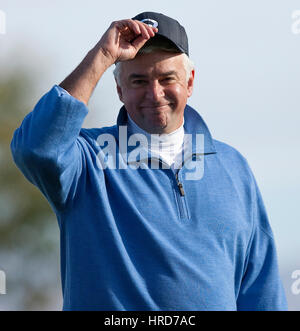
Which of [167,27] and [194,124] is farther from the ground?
[167,27]

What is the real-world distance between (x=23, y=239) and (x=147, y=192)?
8.63 meters

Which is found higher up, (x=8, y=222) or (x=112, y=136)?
(x=112, y=136)

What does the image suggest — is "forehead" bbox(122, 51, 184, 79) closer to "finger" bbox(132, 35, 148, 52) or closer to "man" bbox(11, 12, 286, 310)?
"man" bbox(11, 12, 286, 310)

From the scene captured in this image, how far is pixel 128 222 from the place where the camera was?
3.42 m

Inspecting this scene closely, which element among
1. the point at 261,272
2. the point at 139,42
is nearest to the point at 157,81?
the point at 139,42

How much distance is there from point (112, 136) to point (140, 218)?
19.0 inches

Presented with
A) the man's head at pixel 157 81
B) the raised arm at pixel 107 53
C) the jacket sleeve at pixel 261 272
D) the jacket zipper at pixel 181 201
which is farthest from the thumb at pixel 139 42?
the jacket sleeve at pixel 261 272

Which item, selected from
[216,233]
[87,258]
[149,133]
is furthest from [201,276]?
[149,133]

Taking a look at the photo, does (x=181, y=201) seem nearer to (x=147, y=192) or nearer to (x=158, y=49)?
(x=147, y=192)

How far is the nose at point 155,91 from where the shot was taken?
3.62 meters

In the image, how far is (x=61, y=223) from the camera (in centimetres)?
349

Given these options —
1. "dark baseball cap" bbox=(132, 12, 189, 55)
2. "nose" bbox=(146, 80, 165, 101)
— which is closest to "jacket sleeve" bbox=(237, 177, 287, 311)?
"nose" bbox=(146, 80, 165, 101)

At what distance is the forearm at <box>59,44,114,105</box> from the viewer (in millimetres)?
3248
